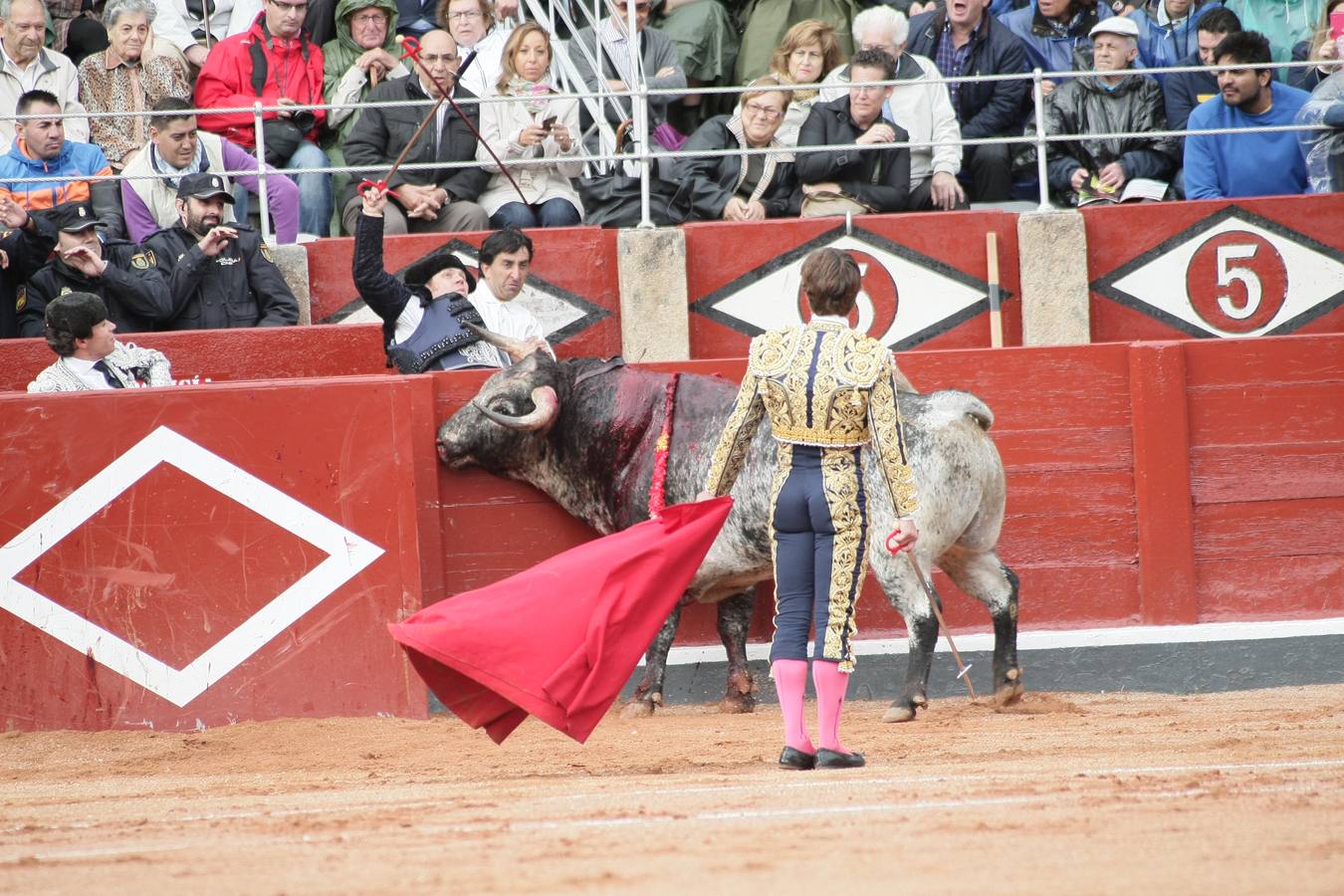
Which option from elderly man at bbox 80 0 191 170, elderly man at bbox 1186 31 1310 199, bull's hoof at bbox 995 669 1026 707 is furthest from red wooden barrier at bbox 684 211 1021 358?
elderly man at bbox 80 0 191 170

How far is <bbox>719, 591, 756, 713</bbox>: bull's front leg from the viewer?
711cm

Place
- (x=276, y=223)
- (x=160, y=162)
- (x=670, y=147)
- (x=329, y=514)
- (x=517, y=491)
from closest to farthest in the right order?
(x=329, y=514) < (x=517, y=491) < (x=160, y=162) < (x=276, y=223) < (x=670, y=147)

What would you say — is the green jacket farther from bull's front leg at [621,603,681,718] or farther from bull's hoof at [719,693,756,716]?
bull's hoof at [719,693,756,716]

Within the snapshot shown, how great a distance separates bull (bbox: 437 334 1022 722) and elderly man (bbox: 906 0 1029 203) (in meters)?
3.20

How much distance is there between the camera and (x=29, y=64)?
9.40 m

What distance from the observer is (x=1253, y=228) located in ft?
30.0

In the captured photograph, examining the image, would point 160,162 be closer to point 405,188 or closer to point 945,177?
point 405,188

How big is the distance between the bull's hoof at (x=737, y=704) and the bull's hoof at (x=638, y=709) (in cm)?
30

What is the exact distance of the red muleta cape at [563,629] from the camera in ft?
18.4

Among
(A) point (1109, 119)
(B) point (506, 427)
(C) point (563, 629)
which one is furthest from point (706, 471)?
(A) point (1109, 119)

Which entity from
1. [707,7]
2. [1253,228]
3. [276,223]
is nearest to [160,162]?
[276,223]

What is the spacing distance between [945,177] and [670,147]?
5.31 feet

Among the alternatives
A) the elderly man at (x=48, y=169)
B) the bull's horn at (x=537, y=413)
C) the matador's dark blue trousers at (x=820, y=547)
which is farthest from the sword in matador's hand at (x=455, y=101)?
the matador's dark blue trousers at (x=820, y=547)

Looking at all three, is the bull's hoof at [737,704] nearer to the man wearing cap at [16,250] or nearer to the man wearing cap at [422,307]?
the man wearing cap at [422,307]
